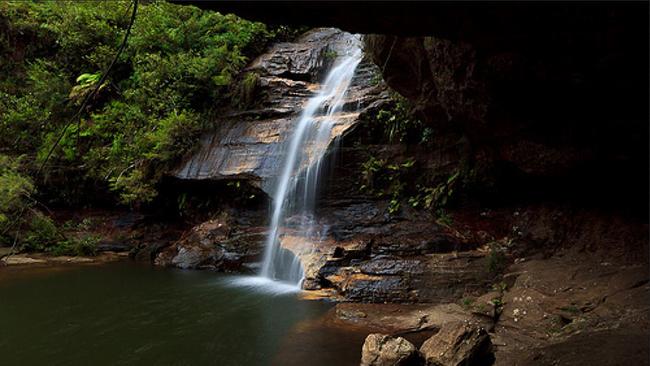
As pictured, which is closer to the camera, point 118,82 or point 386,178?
point 386,178

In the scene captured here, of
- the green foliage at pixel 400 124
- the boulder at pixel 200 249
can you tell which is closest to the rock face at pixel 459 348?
the green foliage at pixel 400 124

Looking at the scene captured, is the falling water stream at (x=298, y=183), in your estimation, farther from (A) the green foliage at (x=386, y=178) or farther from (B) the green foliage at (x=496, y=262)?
(B) the green foliage at (x=496, y=262)

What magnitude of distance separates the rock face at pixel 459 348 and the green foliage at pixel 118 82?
9894 millimetres

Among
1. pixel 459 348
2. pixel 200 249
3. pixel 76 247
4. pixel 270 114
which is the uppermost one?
pixel 270 114

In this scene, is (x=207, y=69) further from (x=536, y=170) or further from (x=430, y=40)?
(x=536, y=170)

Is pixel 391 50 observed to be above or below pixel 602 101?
above

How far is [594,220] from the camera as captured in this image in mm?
7289

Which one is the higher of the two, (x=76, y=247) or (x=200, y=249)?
(x=200, y=249)

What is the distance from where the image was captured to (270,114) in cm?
1245

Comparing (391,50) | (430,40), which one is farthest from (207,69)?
(430,40)

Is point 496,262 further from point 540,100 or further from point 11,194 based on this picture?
point 11,194

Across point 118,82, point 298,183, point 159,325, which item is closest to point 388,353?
point 159,325

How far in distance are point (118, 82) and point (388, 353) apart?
1483cm

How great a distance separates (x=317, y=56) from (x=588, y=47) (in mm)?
11436
